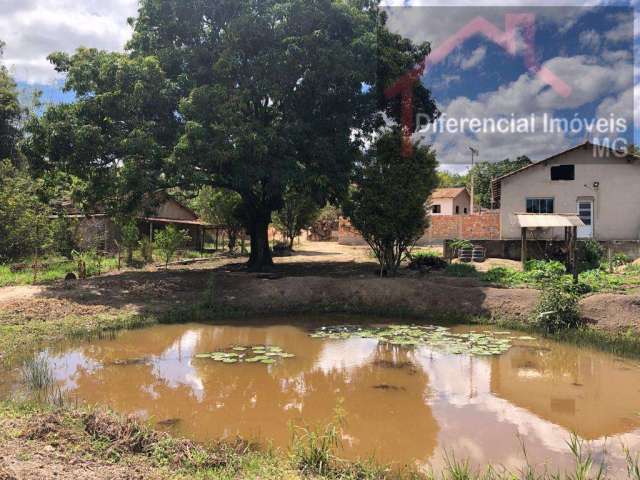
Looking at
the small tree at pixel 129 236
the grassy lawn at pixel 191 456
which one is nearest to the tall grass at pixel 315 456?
the grassy lawn at pixel 191 456

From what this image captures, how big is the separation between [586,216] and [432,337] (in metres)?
17.0

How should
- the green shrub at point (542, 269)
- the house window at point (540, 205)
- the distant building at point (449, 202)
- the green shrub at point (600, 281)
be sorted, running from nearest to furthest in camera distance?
1. the green shrub at point (600, 281)
2. the green shrub at point (542, 269)
3. the house window at point (540, 205)
4. the distant building at point (449, 202)

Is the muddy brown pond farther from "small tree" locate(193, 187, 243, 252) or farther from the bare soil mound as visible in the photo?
"small tree" locate(193, 187, 243, 252)

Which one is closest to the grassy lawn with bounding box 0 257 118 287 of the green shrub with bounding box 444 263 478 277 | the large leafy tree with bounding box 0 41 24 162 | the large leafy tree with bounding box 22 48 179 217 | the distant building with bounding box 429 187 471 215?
the large leafy tree with bounding box 22 48 179 217

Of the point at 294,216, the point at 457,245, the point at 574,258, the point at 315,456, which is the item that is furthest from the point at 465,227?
the point at 315,456

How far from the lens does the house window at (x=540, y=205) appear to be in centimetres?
2314

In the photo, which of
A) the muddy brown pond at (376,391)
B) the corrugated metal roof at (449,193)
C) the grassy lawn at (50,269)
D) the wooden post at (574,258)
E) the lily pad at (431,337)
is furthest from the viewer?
the corrugated metal roof at (449,193)

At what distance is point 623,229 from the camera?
22344mm

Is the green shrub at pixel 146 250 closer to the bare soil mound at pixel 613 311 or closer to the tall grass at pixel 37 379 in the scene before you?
the tall grass at pixel 37 379

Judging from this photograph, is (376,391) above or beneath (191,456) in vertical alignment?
beneath

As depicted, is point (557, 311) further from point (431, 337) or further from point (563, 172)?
point (563, 172)

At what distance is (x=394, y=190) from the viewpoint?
1498 cm

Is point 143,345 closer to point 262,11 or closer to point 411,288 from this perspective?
point 411,288

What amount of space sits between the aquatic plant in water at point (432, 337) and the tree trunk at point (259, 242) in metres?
8.34
